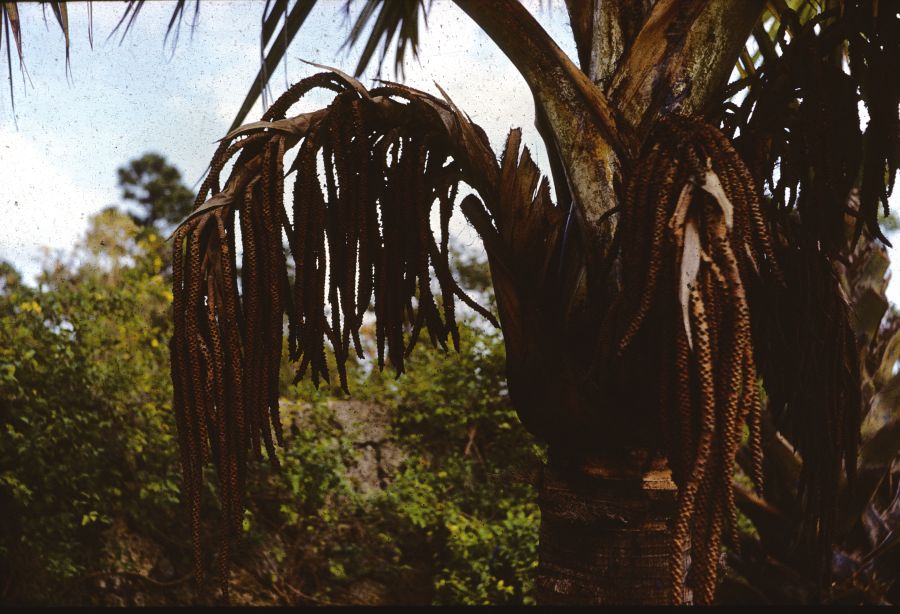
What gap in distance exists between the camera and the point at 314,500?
20.6 ft

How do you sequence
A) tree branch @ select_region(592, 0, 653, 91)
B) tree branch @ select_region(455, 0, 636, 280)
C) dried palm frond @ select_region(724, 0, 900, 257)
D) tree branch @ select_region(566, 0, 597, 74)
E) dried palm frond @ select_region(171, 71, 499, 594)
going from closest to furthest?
dried palm frond @ select_region(171, 71, 499, 594)
dried palm frond @ select_region(724, 0, 900, 257)
tree branch @ select_region(455, 0, 636, 280)
tree branch @ select_region(592, 0, 653, 91)
tree branch @ select_region(566, 0, 597, 74)

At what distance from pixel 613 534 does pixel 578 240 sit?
0.84 meters

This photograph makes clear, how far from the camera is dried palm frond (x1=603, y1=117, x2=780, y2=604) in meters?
1.43

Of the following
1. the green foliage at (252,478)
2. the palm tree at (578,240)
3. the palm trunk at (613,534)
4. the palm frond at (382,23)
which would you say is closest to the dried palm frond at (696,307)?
the palm tree at (578,240)

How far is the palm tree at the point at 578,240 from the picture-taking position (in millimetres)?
1998

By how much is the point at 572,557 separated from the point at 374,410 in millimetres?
5178

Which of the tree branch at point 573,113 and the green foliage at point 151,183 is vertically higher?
the green foliage at point 151,183

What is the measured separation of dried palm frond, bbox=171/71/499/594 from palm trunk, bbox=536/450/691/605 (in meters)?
0.71

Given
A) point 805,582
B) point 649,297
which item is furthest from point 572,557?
point 805,582

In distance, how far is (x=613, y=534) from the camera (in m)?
2.25

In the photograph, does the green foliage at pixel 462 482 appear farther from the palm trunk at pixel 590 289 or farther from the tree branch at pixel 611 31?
the tree branch at pixel 611 31

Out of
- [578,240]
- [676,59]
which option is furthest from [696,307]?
[676,59]

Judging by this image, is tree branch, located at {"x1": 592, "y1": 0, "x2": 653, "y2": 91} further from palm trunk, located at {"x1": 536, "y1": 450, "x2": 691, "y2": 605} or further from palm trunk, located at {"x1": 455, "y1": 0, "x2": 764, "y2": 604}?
palm trunk, located at {"x1": 536, "y1": 450, "x2": 691, "y2": 605}

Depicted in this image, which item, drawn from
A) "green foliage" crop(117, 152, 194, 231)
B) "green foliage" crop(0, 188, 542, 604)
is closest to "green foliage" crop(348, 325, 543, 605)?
"green foliage" crop(0, 188, 542, 604)
